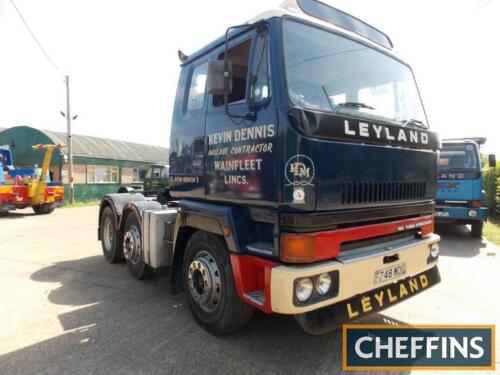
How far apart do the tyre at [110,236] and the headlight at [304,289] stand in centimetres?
391

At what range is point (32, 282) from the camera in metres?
4.91

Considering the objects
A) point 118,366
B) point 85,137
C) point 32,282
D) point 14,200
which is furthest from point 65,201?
point 118,366

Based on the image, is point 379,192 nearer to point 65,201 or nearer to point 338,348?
point 338,348

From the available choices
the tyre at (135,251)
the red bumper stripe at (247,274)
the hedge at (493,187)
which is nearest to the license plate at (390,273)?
the red bumper stripe at (247,274)

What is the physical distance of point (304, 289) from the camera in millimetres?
2492

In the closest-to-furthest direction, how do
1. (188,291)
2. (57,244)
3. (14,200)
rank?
(188,291) < (57,244) < (14,200)

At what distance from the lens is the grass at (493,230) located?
8.51 meters

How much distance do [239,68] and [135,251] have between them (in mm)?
3009

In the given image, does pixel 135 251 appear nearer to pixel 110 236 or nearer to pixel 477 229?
pixel 110 236

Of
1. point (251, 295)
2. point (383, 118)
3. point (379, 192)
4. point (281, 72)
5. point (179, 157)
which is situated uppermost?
point (281, 72)

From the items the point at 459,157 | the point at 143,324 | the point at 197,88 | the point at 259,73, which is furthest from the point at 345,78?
the point at 459,157

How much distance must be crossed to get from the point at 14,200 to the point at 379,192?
14.4m

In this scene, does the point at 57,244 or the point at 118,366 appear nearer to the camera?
the point at 118,366

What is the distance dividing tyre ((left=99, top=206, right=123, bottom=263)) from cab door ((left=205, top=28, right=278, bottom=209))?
300cm
